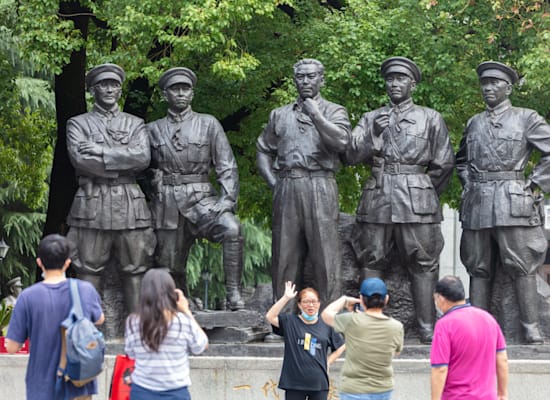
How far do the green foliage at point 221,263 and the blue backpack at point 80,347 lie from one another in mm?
21764

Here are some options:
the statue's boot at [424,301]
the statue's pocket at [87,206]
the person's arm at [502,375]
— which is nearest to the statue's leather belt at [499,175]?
the statue's boot at [424,301]

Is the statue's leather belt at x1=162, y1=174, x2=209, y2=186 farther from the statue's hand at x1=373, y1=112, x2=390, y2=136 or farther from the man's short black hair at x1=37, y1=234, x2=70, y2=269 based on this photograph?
the man's short black hair at x1=37, y1=234, x2=70, y2=269

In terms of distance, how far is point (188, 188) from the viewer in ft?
40.0

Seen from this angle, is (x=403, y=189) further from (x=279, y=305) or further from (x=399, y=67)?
(x=279, y=305)

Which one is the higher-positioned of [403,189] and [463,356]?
[403,189]

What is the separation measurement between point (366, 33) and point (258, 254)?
15.1m

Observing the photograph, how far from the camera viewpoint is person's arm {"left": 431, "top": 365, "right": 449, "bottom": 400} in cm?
748

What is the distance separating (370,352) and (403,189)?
14.1ft

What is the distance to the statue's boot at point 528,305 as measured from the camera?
39.0 ft

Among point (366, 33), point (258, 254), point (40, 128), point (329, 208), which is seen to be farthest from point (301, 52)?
point (258, 254)

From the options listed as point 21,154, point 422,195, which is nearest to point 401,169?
point 422,195

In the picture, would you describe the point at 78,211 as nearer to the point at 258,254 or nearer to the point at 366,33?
the point at 366,33

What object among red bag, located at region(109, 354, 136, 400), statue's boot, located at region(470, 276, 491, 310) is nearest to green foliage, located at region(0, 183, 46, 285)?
statue's boot, located at region(470, 276, 491, 310)

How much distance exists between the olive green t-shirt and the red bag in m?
1.31
